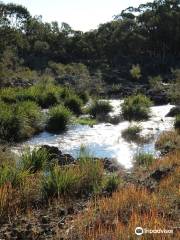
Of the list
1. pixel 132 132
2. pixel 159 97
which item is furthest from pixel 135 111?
pixel 159 97

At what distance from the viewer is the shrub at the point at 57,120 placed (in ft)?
65.3

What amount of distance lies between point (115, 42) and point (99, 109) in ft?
137

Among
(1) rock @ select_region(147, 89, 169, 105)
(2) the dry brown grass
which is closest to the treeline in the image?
(1) rock @ select_region(147, 89, 169, 105)

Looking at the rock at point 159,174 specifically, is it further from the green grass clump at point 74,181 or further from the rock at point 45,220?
the rock at point 45,220

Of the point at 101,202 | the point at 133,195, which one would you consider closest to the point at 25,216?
the point at 101,202

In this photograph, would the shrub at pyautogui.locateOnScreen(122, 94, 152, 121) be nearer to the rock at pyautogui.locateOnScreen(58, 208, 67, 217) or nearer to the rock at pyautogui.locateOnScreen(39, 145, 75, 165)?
the rock at pyautogui.locateOnScreen(39, 145, 75, 165)

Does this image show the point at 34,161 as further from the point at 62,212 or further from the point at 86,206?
the point at 62,212

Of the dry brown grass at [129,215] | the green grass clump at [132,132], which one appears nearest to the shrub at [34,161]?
the dry brown grass at [129,215]

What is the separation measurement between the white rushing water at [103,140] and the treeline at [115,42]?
37108mm

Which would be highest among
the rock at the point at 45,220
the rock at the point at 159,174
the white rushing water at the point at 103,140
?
the rock at the point at 45,220

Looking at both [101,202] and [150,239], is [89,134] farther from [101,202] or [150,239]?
[150,239]

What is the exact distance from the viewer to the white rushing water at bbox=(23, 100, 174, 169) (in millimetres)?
15953

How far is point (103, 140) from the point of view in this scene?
722 inches

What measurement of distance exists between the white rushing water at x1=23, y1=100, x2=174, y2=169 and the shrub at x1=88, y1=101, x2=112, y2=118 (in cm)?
240
